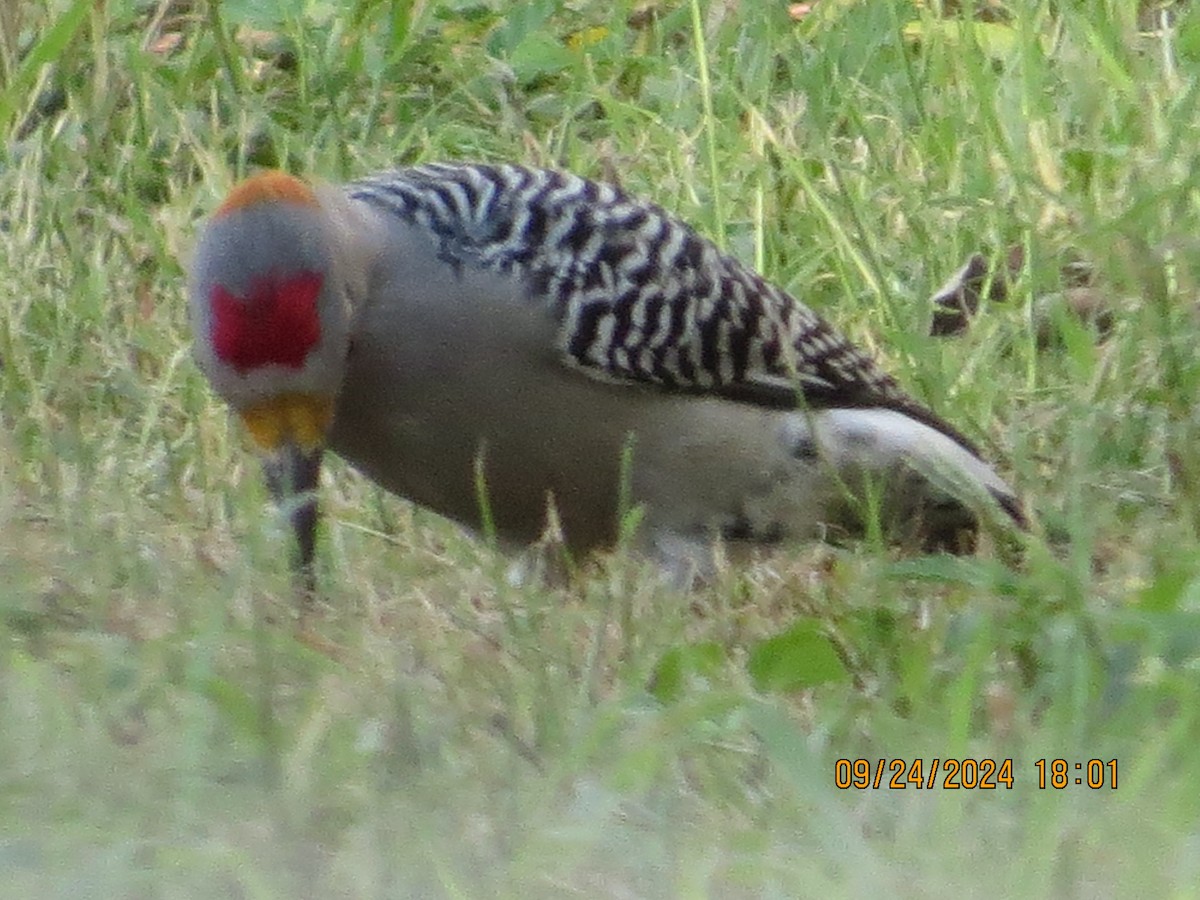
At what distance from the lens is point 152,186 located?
5.46 m

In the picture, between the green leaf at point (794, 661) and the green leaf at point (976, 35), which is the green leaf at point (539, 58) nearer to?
the green leaf at point (976, 35)

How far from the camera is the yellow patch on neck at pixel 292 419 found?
139 inches

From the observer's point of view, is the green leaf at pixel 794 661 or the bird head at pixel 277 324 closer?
the green leaf at pixel 794 661

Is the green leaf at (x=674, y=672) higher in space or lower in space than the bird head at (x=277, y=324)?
lower

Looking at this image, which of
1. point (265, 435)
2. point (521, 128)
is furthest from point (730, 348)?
point (521, 128)

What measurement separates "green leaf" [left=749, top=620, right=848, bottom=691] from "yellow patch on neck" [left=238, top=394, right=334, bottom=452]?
0.84 m

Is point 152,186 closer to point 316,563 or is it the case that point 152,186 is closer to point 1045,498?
point 316,563

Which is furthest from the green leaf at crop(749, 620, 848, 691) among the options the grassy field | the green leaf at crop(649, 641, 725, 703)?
the green leaf at crop(649, 641, 725, 703)

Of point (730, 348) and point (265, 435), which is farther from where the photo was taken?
point (730, 348)

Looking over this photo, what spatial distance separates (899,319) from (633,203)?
1.91ft

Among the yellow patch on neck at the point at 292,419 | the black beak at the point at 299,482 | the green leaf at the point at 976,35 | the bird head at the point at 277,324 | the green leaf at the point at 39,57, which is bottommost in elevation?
the black beak at the point at 299,482
